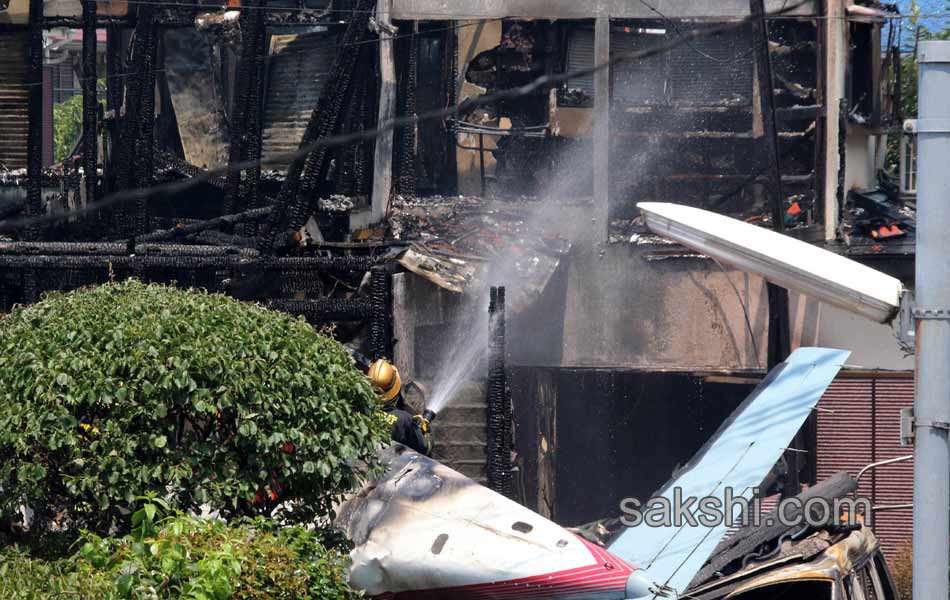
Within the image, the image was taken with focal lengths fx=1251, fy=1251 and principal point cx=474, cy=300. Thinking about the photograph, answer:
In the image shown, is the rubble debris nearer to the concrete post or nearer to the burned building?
the burned building

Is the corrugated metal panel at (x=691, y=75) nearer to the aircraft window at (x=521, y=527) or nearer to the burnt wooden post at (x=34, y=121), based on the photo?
the burnt wooden post at (x=34, y=121)

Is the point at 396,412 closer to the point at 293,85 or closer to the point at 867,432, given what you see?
the point at 867,432

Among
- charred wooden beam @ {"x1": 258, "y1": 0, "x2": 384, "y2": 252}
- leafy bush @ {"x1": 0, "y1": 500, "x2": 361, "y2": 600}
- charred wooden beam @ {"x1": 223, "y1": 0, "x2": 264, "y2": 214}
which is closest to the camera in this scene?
leafy bush @ {"x1": 0, "y1": 500, "x2": 361, "y2": 600}

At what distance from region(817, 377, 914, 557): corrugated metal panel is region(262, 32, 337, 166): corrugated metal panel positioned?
9.26 meters

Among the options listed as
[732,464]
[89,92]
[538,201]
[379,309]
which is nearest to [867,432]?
Result: [538,201]

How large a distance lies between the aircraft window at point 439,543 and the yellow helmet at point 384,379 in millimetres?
2847

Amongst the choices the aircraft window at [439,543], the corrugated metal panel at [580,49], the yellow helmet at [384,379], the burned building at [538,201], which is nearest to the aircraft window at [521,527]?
the aircraft window at [439,543]

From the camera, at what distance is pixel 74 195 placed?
65.2ft

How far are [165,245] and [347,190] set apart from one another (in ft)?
10.9

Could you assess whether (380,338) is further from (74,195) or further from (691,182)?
(74,195)

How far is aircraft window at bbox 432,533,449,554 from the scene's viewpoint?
8070 mm

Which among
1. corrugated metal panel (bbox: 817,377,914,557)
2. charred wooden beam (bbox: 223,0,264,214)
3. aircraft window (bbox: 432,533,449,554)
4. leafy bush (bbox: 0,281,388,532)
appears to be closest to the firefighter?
aircraft window (bbox: 432,533,449,554)

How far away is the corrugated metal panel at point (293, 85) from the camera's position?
20078mm

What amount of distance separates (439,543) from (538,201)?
995 cm
